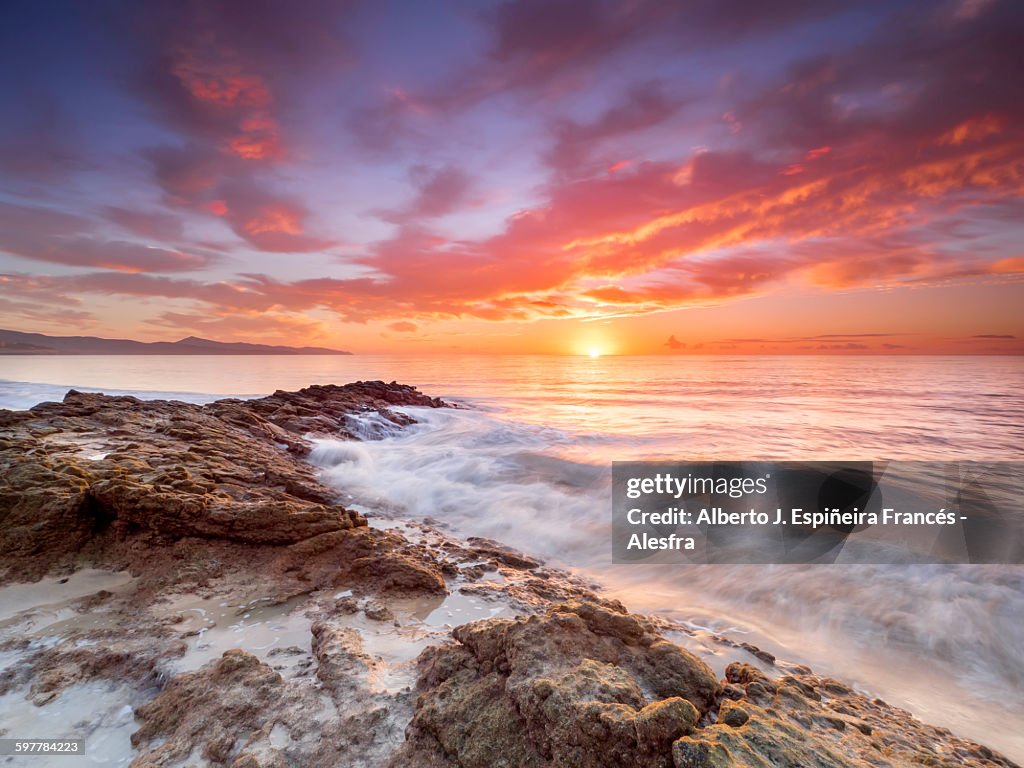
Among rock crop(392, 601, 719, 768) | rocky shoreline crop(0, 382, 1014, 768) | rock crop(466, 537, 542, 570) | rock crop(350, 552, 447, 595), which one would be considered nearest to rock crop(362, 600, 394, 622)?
rocky shoreline crop(0, 382, 1014, 768)

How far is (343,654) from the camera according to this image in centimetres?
346

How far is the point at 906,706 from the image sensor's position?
4098 millimetres

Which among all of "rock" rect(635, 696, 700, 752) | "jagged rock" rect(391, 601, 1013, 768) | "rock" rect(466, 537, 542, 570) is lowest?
"rock" rect(466, 537, 542, 570)

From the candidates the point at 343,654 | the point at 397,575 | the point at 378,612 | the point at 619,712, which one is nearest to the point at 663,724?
the point at 619,712

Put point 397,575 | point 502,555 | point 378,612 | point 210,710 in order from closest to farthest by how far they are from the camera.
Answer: point 210,710 < point 378,612 < point 397,575 < point 502,555

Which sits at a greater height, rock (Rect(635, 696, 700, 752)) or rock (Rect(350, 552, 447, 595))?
rock (Rect(635, 696, 700, 752))

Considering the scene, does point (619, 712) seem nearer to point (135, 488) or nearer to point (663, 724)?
point (663, 724)

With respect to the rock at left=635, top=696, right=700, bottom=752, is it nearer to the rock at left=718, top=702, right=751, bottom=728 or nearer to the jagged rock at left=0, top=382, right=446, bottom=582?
the rock at left=718, top=702, right=751, bottom=728

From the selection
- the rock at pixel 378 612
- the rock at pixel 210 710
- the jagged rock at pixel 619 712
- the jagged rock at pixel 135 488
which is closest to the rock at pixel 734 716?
the jagged rock at pixel 619 712

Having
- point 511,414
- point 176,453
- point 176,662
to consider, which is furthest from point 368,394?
point 176,662

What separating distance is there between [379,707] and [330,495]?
21.1 ft

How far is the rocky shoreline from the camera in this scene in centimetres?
246

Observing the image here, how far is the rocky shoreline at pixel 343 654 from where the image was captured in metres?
2.46

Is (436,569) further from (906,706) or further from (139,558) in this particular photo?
(906,706)
